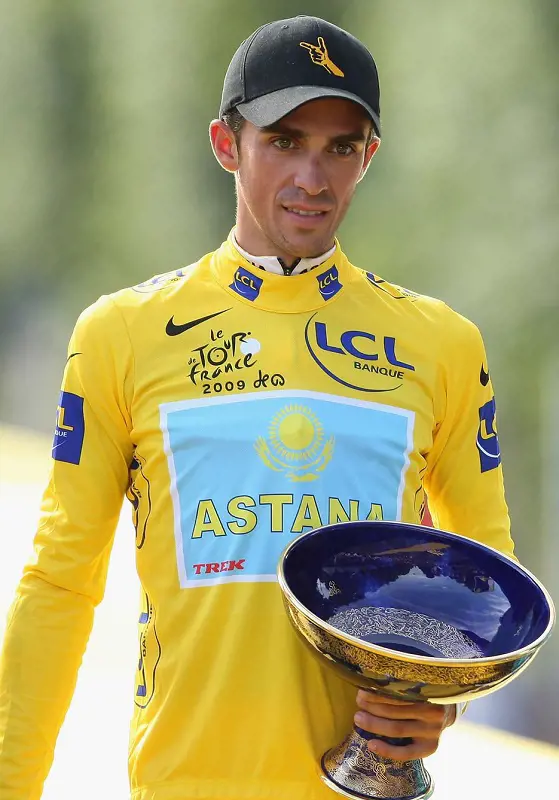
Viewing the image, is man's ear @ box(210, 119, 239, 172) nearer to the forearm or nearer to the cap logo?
the cap logo

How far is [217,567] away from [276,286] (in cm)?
49

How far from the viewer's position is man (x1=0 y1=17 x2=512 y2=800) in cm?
174

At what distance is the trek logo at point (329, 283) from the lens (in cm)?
197

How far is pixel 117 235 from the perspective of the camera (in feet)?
27.2

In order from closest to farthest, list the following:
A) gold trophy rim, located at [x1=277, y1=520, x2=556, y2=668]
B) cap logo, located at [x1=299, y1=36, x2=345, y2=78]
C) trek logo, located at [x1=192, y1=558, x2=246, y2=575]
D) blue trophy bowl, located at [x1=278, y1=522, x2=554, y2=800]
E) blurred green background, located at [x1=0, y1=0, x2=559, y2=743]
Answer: gold trophy rim, located at [x1=277, y1=520, x2=556, y2=668], blue trophy bowl, located at [x1=278, y1=522, x2=554, y2=800], trek logo, located at [x1=192, y1=558, x2=246, y2=575], cap logo, located at [x1=299, y1=36, x2=345, y2=78], blurred green background, located at [x1=0, y1=0, x2=559, y2=743]

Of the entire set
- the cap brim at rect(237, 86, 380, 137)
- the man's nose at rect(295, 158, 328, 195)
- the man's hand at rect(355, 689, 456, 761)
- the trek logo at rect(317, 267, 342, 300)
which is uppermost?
the cap brim at rect(237, 86, 380, 137)

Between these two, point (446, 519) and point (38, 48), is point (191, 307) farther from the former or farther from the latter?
point (38, 48)

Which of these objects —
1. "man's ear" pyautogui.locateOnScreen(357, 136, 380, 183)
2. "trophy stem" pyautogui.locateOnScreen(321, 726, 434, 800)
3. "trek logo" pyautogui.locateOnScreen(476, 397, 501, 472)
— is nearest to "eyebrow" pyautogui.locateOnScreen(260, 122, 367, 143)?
"man's ear" pyautogui.locateOnScreen(357, 136, 380, 183)

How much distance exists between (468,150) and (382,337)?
386cm

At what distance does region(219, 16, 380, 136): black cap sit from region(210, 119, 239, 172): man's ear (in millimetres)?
48

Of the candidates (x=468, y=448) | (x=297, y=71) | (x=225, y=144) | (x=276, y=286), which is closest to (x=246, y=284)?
(x=276, y=286)

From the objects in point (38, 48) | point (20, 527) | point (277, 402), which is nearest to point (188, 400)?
point (277, 402)

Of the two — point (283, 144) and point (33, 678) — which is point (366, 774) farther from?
point (283, 144)

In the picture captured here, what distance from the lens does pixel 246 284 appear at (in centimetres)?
196
